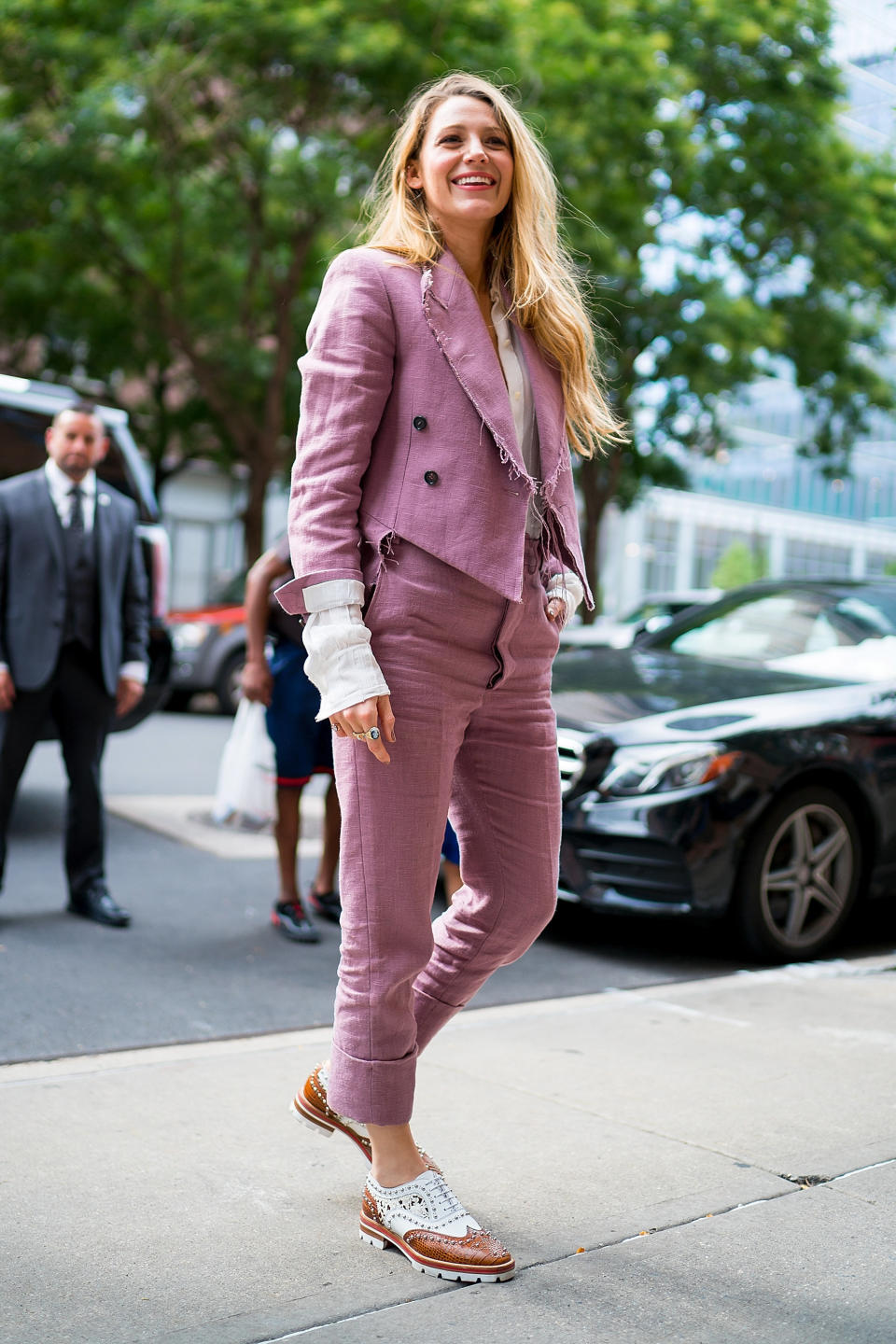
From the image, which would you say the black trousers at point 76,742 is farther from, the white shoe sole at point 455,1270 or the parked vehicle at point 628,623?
the parked vehicle at point 628,623

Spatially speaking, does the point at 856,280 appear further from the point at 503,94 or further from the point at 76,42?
the point at 503,94

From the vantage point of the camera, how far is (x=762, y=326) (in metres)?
20.3

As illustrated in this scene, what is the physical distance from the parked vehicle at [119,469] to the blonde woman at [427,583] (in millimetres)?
4598

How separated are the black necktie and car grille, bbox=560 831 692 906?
212 cm

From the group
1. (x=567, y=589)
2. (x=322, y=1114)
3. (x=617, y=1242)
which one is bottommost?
(x=617, y=1242)

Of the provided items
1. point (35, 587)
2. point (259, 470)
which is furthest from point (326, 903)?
point (259, 470)

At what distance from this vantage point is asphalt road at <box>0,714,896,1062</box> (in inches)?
166

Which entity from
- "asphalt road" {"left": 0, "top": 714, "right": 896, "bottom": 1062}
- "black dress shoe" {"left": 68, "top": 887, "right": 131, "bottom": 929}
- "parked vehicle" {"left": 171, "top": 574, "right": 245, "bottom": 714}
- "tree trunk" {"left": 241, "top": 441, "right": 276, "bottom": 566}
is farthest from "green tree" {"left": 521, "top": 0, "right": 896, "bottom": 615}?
"black dress shoe" {"left": 68, "top": 887, "right": 131, "bottom": 929}

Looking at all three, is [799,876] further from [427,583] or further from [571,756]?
[427,583]

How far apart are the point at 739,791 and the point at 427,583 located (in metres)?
2.84

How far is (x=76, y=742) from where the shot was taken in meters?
5.53

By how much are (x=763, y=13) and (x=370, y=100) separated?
5585 millimetres

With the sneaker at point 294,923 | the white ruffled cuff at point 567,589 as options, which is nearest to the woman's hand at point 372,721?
the white ruffled cuff at point 567,589

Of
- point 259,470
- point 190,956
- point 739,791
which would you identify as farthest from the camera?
point 259,470
